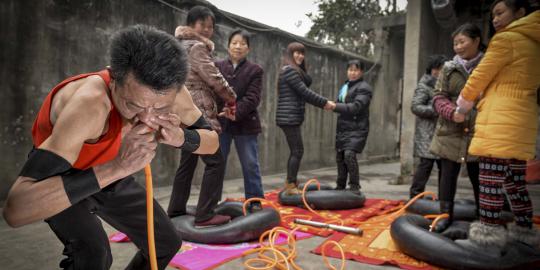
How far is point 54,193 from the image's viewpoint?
1.09 meters

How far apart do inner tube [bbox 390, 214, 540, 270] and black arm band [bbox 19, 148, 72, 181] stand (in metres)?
2.23

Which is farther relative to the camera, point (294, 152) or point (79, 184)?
point (294, 152)

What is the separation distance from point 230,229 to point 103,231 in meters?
1.28

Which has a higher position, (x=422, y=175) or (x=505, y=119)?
(x=505, y=119)

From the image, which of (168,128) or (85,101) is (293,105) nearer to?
(168,128)

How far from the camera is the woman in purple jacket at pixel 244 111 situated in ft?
11.0

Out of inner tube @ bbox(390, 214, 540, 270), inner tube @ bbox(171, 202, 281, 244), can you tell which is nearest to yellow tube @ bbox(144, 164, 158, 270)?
inner tube @ bbox(171, 202, 281, 244)

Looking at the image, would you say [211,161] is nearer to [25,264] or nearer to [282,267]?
[282,267]

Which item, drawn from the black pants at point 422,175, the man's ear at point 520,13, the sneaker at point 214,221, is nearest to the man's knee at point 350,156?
the black pants at point 422,175

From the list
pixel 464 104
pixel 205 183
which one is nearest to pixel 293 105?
pixel 205 183

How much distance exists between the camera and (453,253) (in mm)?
2256

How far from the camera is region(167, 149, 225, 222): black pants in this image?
2.80 metres

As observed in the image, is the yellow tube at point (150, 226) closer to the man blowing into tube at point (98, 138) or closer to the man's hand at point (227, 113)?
Result: the man blowing into tube at point (98, 138)

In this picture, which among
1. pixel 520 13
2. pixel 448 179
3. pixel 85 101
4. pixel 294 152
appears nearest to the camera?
pixel 85 101
